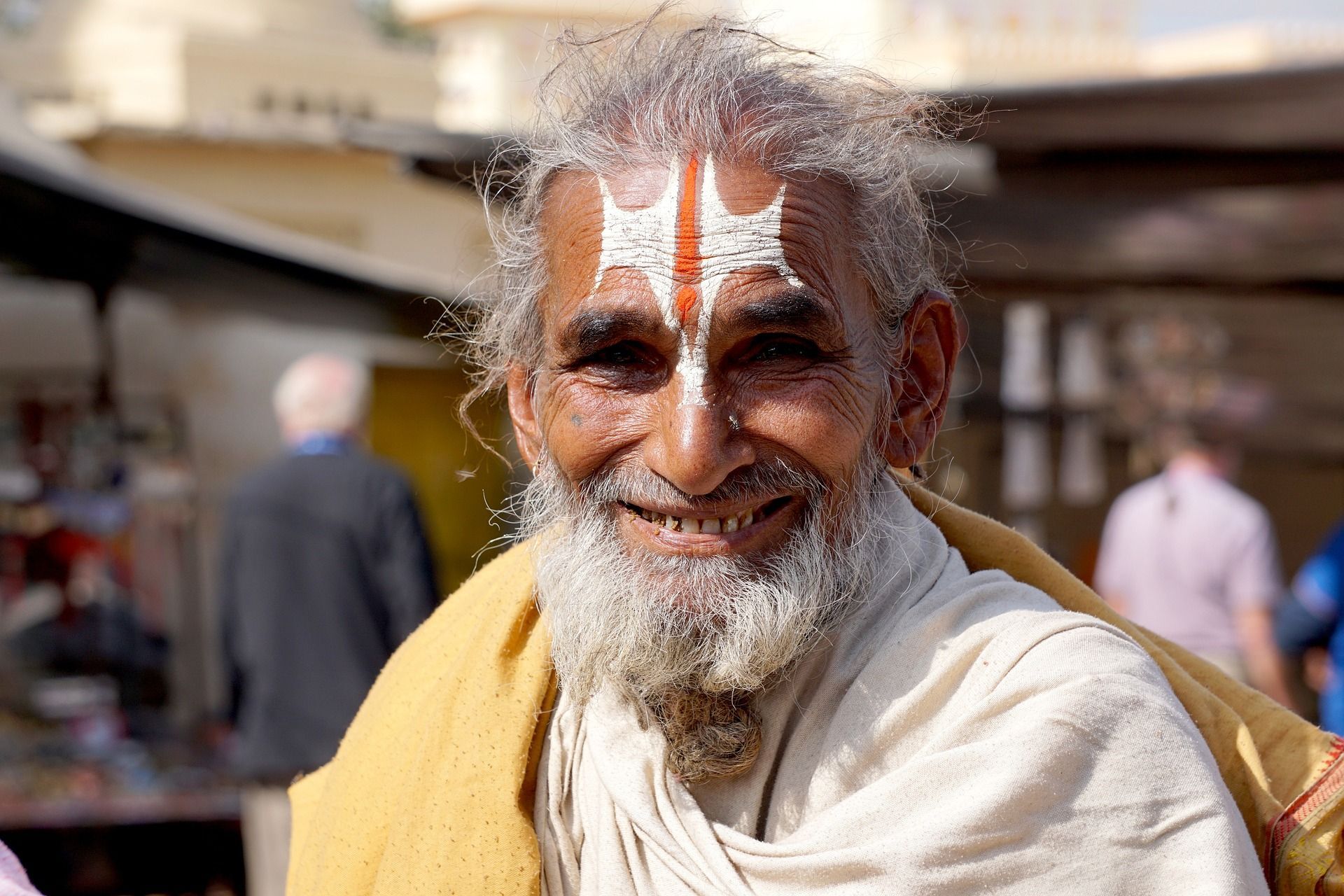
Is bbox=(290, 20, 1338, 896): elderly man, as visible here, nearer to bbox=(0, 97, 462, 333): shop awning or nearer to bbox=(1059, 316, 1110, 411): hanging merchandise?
bbox=(0, 97, 462, 333): shop awning

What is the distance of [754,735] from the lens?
177cm

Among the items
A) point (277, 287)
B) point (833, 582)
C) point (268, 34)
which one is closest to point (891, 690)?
point (833, 582)

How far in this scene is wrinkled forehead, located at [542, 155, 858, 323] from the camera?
1713 millimetres

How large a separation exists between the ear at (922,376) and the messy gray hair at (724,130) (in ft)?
0.11

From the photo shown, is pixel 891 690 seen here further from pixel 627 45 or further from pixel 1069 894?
pixel 627 45

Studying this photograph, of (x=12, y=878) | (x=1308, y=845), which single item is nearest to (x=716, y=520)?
(x=1308, y=845)

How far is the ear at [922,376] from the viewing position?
1.91m

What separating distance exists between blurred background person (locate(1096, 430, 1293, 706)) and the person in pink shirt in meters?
4.31

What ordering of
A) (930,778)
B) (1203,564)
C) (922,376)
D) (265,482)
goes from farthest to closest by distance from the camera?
(1203,564) < (265,482) < (922,376) < (930,778)

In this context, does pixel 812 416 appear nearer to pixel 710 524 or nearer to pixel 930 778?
pixel 710 524

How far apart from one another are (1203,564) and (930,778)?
4.10 m

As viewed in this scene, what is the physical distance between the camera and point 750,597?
5.66 feet

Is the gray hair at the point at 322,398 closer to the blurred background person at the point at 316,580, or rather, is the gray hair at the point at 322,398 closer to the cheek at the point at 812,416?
the blurred background person at the point at 316,580

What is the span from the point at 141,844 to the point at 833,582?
5.06 m
